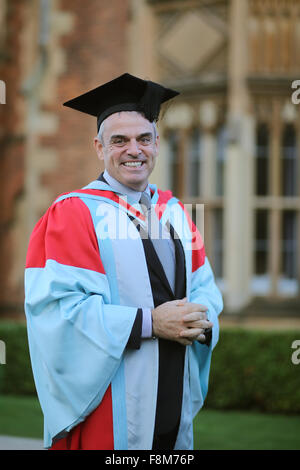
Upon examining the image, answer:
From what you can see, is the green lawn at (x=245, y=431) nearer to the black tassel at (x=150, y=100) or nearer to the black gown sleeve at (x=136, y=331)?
the black gown sleeve at (x=136, y=331)

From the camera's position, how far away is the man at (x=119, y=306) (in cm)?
277

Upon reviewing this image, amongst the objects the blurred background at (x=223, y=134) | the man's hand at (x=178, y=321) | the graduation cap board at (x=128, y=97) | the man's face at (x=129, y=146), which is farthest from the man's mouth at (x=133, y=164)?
the blurred background at (x=223, y=134)

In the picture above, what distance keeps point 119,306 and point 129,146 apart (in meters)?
0.71

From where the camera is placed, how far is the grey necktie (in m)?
3.03

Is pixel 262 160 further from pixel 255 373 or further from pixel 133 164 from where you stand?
pixel 133 164

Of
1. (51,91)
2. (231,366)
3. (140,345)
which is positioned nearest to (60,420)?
(140,345)

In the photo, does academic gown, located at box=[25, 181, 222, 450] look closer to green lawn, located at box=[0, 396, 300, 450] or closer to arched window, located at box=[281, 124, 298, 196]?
green lawn, located at box=[0, 396, 300, 450]

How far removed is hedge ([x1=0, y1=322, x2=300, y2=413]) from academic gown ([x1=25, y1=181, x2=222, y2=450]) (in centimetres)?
462

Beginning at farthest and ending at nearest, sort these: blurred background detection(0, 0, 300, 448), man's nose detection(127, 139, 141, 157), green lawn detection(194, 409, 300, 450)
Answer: blurred background detection(0, 0, 300, 448) → green lawn detection(194, 409, 300, 450) → man's nose detection(127, 139, 141, 157)

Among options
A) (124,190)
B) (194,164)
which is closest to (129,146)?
(124,190)

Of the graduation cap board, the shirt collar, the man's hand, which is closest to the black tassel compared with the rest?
the graduation cap board

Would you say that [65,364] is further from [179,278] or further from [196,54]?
[196,54]

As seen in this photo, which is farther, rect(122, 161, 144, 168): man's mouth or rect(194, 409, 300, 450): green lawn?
rect(194, 409, 300, 450): green lawn

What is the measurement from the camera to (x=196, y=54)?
29.1 feet
